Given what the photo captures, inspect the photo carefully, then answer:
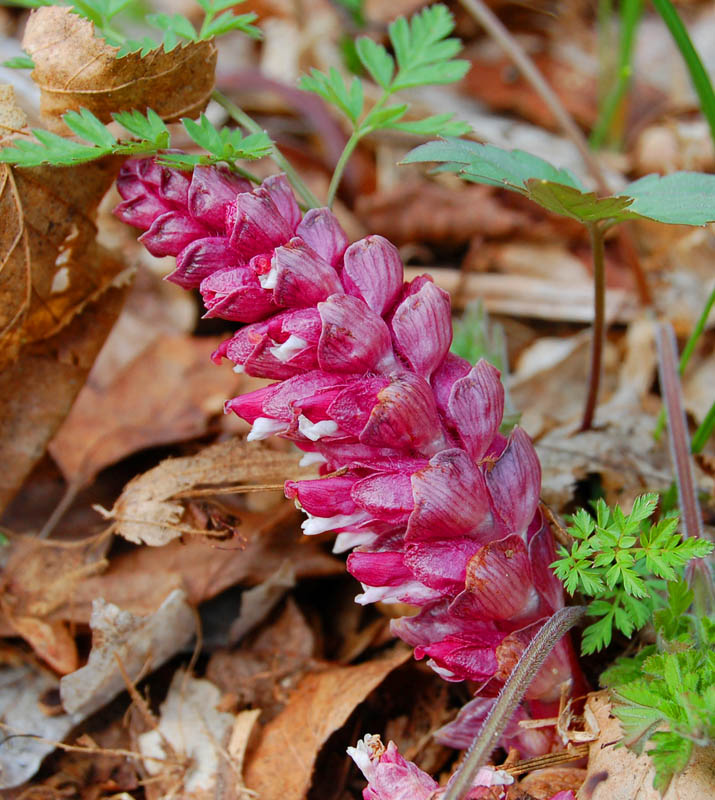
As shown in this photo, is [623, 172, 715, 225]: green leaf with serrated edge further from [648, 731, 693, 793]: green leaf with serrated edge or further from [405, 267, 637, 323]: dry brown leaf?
[405, 267, 637, 323]: dry brown leaf

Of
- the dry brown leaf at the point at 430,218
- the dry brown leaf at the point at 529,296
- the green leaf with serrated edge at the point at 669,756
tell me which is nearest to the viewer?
the green leaf with serrated edge at the point at 669,756

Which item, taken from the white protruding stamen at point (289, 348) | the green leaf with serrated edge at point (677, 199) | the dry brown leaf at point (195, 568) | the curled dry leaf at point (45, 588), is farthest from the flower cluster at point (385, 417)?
the curled dry leaf at point (45, 588)

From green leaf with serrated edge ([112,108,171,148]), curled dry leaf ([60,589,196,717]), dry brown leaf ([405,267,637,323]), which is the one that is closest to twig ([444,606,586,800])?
curled dry leaf ([60,589,196,717])

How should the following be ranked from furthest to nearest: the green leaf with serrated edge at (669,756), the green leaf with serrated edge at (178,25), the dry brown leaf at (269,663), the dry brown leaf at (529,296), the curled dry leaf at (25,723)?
1. the dry brown leaf at (529,296)
2. the dry brown leaf at (269,663)
3. the curled dry leaf at (25,723)
4. the green leaf with serrated edge at (178,25)
5. the green leaf with serrated edge at (669,756)

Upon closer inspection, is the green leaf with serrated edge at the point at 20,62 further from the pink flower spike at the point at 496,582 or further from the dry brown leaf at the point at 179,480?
the pink flower spike at the point at 496,582

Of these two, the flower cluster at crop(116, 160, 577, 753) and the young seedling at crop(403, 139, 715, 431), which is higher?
the young seedling at crop(403, 139, 715, 431)

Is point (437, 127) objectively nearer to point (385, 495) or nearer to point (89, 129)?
point (89, 129)
